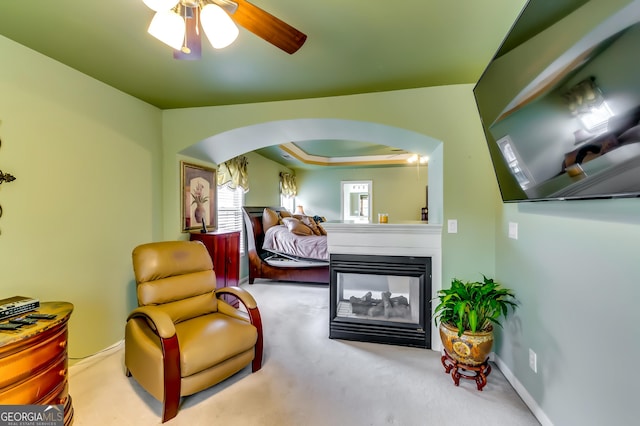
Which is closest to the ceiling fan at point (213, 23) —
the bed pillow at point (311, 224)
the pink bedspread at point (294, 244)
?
the pink bedspread at point (294, 244)

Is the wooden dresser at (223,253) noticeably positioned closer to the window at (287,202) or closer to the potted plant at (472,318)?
the potted plant at (472,318)

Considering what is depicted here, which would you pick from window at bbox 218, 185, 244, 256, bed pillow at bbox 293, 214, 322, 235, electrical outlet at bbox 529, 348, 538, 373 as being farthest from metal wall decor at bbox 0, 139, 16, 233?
bed pillow at bbox 293, 214, 322, 235

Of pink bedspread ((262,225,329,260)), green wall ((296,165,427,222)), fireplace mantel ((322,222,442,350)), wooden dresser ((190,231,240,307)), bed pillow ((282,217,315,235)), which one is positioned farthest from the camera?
green wall ((296,165,427,222))

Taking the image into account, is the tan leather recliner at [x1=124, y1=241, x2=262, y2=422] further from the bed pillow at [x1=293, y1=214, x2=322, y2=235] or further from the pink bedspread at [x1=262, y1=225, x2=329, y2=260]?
the bed pillow at [x1=293, y1=214, x2=322, y2=235]

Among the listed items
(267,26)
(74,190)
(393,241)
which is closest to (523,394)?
(393,241)

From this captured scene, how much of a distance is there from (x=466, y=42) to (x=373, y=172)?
5.61 metres

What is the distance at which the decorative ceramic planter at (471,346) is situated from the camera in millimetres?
1902

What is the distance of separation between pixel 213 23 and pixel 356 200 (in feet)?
22.1

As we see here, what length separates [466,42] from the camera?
1.79 m

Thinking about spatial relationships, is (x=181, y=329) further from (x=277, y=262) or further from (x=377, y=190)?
(x=377, y=190)

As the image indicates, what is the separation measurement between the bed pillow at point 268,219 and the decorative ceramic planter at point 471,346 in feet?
11.8

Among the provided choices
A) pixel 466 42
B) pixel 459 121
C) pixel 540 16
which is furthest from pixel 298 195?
pixel 540 16

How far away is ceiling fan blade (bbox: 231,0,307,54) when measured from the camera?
3.93 feet

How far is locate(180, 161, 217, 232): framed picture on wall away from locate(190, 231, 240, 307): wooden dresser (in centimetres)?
20
